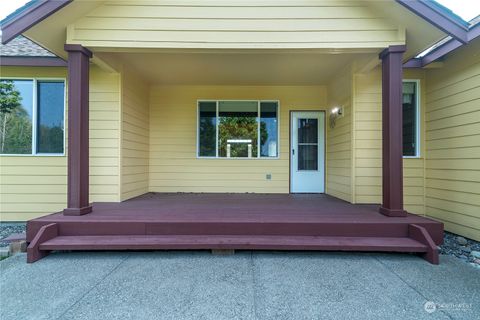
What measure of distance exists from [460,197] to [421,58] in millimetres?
2372

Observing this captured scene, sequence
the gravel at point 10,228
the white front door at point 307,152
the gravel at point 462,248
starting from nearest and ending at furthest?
1. the gravel at point 462,248
2. the gravel at point 10,228
3. the white front door at point 307,152

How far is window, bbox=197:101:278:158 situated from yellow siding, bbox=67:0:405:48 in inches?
102

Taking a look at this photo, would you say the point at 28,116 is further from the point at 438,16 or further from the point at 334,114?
the point at 438,16

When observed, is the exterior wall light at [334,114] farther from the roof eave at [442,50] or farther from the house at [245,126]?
the roof eave at [442,50]

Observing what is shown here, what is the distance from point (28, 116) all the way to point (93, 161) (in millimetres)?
1402

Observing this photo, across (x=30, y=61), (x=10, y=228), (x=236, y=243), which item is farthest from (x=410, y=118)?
(x=10, y=228)

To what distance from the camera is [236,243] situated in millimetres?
3074

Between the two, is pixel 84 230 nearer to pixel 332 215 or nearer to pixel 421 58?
pixel 332 215

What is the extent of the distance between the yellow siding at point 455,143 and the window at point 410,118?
0.63 ft

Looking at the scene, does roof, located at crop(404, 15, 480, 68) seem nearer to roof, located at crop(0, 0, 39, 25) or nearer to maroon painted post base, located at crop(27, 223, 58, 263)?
roof, located at crop(0, 0, 39, 25)

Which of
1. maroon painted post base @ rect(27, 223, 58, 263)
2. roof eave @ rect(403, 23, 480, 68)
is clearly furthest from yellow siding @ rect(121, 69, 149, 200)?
roof eave @ rect(403, 23, 480, 68)

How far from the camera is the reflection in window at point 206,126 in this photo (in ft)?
19.9

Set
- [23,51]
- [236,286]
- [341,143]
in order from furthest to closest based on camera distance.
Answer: [341,143], [23,51], [236,286]

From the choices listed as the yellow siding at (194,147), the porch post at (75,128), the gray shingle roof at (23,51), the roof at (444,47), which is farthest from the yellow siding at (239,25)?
the yellow siding at (194,147)
